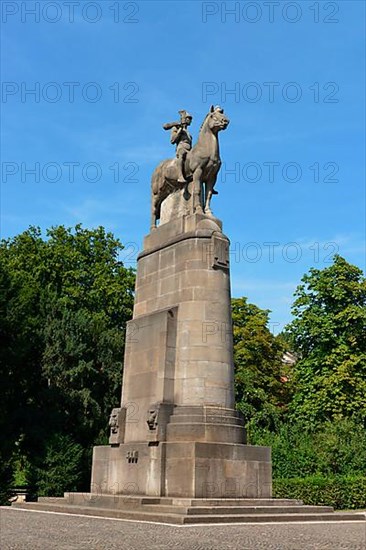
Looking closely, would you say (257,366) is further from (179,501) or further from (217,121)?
(179,501)

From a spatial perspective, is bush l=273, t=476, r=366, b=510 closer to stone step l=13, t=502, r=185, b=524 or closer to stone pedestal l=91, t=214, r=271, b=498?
stone pedestal l=91, t=214, r=271, b=498

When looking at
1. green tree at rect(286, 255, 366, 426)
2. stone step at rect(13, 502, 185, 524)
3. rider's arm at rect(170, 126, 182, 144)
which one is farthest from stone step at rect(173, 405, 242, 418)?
green tree at rect(286, 255, 366, 426)

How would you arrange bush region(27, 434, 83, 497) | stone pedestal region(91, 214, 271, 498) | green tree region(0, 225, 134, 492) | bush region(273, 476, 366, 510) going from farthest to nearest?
1. green tree region(0, 225, 134, 492)
2. bush region(27, 434, 83, 497)
3. bush region(273, 476, 366, 510)
4. stone pedestal region(91, 214, 271, 498)

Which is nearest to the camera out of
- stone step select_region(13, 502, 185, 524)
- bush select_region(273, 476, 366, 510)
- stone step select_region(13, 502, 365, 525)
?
stone step select_region(13, 502, 365, 525)

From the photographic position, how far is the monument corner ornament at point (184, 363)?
53.6 feet

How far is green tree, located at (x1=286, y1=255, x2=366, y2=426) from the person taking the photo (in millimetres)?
37562

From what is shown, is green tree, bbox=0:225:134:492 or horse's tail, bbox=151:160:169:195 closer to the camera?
horse's tail, bbox=151:160:169:195

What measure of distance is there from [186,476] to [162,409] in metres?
2.05

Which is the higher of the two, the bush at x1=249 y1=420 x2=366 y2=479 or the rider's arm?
the rider's arm

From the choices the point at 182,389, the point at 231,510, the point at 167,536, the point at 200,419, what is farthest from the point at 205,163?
the point at 167,536

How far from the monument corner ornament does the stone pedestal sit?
3 cm

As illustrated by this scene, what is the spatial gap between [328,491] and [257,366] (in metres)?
22.9

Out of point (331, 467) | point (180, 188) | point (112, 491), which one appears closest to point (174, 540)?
point (112, 491)

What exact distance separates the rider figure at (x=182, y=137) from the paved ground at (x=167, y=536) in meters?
11.5
